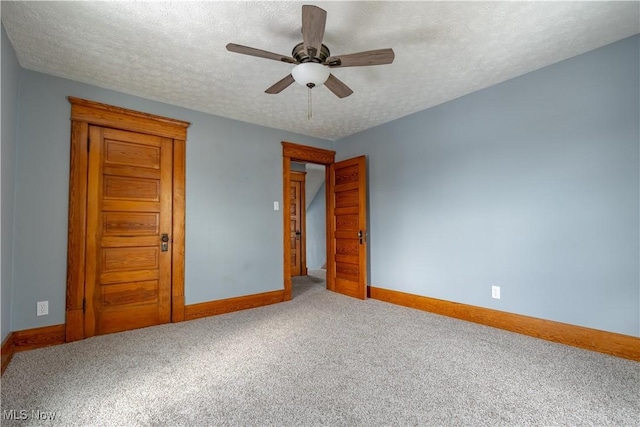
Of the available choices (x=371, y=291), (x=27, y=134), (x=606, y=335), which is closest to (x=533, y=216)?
(x=606, y=335)

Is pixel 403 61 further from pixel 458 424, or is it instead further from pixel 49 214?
pixel 49 214

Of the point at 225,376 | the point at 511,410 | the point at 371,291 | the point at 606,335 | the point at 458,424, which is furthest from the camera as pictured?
the point at 371,291

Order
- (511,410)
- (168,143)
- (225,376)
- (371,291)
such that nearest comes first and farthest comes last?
(511,410), (225,376), (168,143), (371,291)

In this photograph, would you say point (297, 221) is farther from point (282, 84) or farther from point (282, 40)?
point (282, 40)

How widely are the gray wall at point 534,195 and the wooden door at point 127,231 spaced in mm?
2881

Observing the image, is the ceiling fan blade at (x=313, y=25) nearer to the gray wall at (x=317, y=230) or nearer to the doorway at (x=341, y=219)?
the doorway at (x=341, y=219)

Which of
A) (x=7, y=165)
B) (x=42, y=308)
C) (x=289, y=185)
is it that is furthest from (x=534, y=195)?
(x=42, y=308)

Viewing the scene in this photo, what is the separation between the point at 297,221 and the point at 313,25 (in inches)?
193

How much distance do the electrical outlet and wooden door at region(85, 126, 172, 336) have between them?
0.92 feet

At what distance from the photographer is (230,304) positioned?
361 cm

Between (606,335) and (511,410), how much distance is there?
1376 millimetres

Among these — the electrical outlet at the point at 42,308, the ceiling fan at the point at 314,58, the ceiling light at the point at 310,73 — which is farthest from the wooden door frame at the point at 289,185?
the electrical outlet at the point at 42,308

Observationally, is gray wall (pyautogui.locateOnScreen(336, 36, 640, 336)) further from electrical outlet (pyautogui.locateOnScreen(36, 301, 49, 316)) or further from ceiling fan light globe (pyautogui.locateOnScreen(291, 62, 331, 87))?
electrical outlet (pyautogui.locateOnScreen(36, 301, 49, 316))

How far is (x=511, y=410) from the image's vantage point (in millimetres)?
1633
